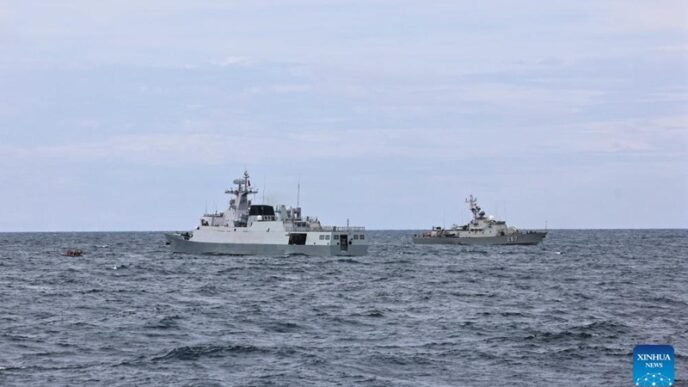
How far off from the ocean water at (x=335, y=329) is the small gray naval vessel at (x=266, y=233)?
87.8 ft

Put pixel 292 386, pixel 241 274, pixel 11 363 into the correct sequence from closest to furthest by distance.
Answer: pixel 292 386
pixel 11 363
pixel 241 274

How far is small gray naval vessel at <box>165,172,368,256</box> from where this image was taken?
10475 cm

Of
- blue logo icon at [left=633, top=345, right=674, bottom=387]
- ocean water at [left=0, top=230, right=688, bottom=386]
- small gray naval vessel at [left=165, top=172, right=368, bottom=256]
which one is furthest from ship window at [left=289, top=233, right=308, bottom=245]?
blue logo icon at [left=633, top=345, right=674, bottom=387]

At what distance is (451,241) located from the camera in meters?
180

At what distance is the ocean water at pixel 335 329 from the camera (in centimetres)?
3005

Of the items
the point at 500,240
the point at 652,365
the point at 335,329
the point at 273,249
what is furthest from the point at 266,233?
the point at 652,365

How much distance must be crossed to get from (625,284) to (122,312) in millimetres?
39067

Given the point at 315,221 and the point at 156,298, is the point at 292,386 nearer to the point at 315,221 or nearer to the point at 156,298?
the point at 156,298

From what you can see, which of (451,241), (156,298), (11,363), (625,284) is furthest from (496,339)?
(451,241)

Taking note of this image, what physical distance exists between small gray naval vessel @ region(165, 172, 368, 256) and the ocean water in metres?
26.8

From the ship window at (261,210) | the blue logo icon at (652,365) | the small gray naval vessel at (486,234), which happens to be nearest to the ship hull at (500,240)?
the small gray naval vessel at (486,234)

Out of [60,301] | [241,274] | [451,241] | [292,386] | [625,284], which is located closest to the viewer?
[292,386]

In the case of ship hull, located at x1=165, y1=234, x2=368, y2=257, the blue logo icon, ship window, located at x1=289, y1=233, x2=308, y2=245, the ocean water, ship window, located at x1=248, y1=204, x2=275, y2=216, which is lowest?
the ocean water

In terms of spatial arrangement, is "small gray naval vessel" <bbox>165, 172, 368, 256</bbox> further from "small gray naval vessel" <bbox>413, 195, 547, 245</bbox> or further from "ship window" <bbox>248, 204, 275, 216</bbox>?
"small gray naval vessel" <bbox>413, 195, 547, 245</bbox>
